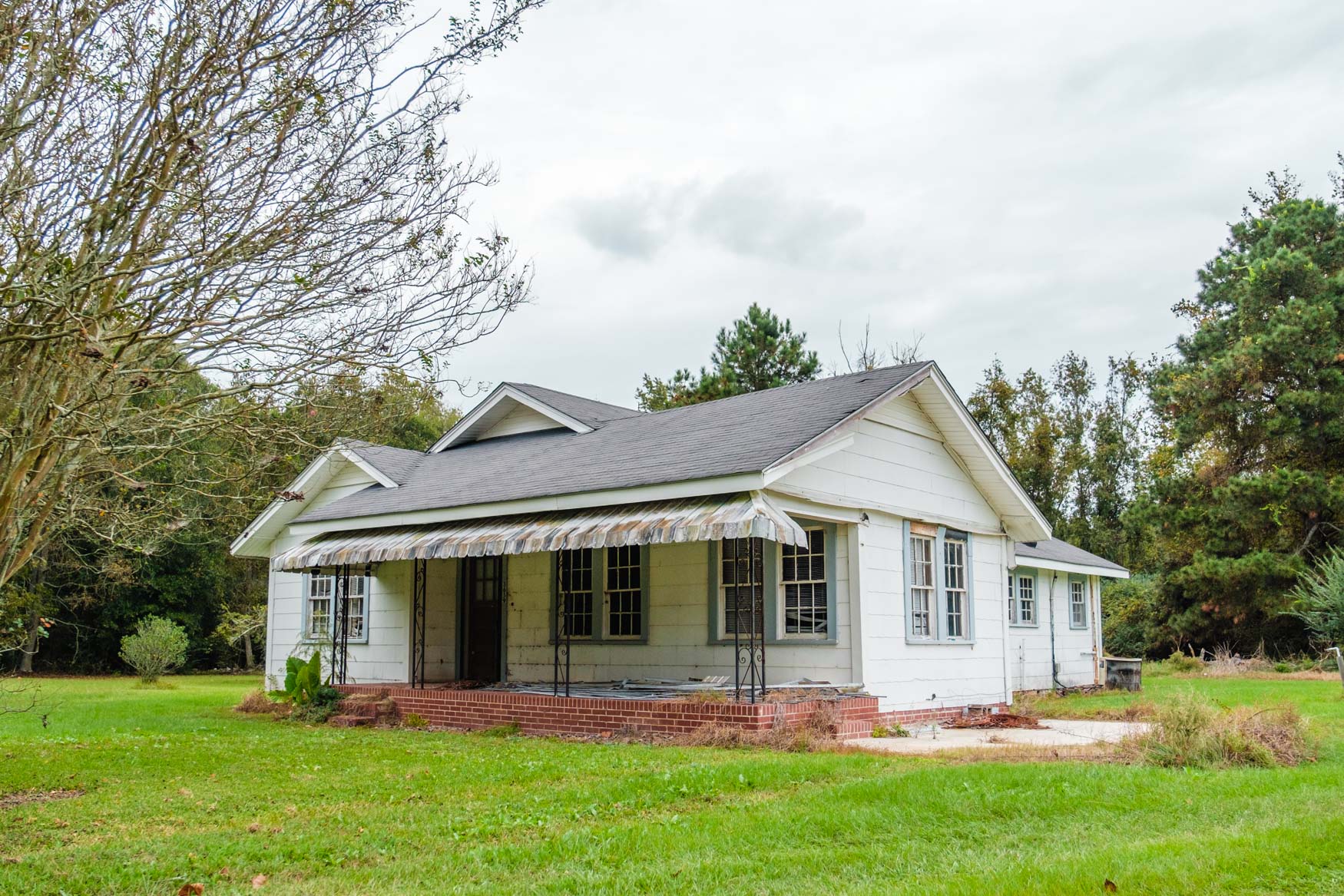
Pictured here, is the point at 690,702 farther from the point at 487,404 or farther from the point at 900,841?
the point at 487,404

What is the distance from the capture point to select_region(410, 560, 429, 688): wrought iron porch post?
1670cm

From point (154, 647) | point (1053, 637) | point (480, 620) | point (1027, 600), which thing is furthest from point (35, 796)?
point (154, 647)

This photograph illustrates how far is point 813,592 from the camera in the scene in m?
14.4

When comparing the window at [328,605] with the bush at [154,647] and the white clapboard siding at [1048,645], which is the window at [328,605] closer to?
the bush at [154,647]

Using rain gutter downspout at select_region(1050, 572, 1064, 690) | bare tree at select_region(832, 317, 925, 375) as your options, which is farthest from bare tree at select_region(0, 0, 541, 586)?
bare tree at select_region(832, 317, 925, 375)

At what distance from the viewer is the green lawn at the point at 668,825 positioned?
5.73m

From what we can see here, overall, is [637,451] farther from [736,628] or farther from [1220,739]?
[1220,739]

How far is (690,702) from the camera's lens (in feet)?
41.1

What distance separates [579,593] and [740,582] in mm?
3375

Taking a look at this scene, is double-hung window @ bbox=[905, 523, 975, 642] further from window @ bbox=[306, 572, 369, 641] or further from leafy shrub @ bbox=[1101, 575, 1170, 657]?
leafy shrub @ bbox=[1101, 575, 1170, 657]

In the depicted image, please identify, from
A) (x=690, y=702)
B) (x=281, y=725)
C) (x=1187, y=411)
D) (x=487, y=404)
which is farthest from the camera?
(x=1187, y=411)

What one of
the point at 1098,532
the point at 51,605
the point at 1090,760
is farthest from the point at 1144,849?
the point at 1098,532

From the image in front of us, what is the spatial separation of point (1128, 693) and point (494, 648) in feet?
39.2

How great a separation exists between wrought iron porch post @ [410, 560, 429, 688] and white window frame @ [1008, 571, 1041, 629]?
34.1 ft
